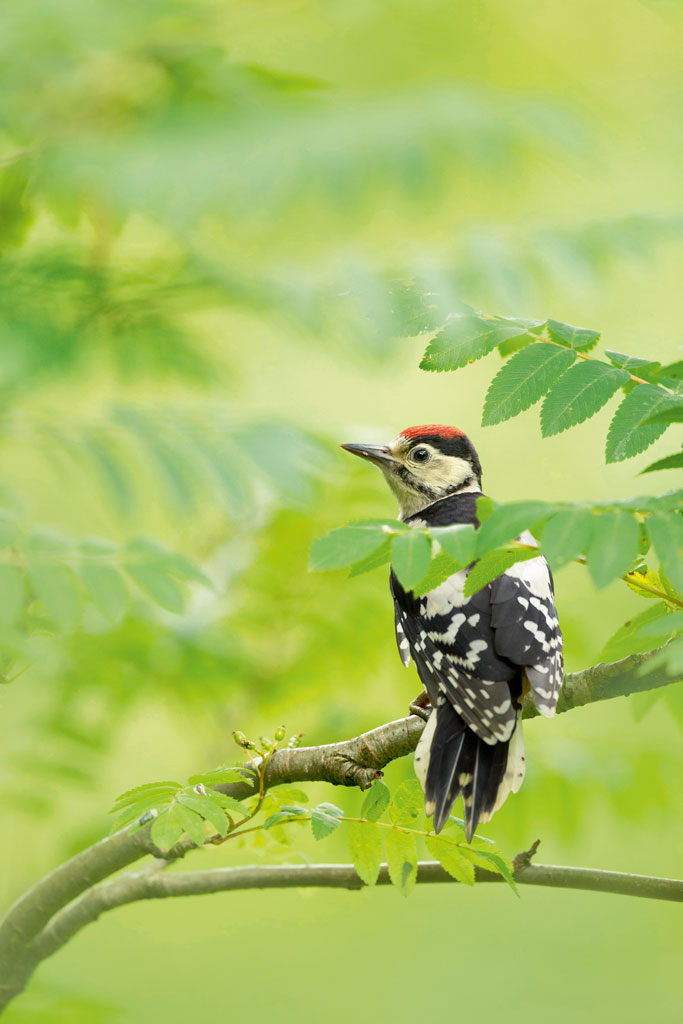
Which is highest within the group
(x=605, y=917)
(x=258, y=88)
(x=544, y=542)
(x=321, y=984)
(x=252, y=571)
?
(x=258, y=88)

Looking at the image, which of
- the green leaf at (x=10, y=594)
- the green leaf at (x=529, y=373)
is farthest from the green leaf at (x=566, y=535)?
the green leaf at (x=10, y=594)

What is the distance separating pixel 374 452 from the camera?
307 centimetres

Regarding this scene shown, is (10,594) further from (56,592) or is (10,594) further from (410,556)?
(410,556)

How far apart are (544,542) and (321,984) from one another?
7.24m

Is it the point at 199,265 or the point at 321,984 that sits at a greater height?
the point at 199,265

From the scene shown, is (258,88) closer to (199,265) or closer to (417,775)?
(199,265)

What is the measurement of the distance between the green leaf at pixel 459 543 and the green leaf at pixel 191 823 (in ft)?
1.89

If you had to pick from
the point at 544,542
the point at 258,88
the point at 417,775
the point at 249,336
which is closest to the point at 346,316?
the point at 258,88

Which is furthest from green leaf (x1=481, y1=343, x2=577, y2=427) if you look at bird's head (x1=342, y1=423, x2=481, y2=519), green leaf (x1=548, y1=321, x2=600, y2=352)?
bird's head (x1=342, y1=423, x2=481, y2=519)

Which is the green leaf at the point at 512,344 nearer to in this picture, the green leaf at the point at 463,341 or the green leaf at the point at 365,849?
the green leaf at the point at 463,341

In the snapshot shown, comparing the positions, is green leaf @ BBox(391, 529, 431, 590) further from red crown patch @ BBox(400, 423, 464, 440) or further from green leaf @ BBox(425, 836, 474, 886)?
red crown patch @ BBox(400, 423, 464, 440)

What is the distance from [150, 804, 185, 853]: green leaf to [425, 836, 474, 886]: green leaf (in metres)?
0.41

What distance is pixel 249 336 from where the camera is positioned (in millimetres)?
7480

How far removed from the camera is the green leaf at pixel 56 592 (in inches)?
62.5
